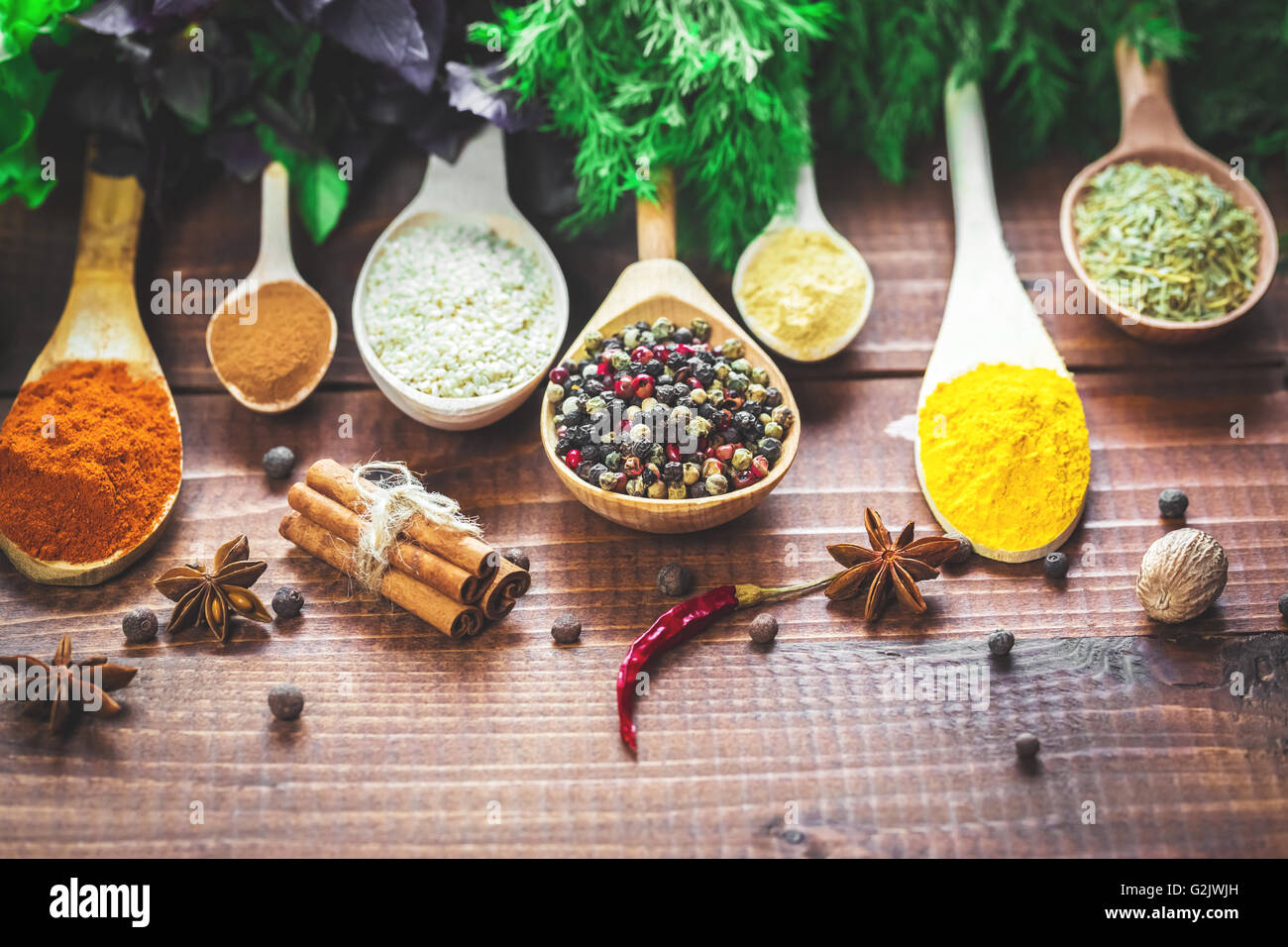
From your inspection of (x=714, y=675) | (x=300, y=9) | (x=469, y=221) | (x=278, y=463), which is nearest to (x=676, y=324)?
(x=469, y=221)

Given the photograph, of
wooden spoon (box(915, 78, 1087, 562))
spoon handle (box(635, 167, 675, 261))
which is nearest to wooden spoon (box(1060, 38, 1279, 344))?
wooden spoon (box(915, 78, 1087, 562))

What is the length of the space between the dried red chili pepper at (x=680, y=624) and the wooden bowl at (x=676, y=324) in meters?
0.14

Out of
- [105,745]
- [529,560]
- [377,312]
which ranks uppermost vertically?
[377,312]

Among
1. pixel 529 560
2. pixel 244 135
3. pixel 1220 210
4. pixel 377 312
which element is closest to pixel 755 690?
pixel 529 560

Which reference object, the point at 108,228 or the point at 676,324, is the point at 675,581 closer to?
the point at 676,324

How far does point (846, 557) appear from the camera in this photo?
1836mm

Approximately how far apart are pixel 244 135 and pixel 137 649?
3.63 feet

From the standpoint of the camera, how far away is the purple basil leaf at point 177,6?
1.95 meters

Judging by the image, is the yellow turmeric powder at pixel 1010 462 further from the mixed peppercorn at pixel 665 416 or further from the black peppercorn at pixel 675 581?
the black peppercorn at pixel 675 581

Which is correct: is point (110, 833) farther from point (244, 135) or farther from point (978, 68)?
point (978, 68)

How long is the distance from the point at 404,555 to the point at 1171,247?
162 centimetres

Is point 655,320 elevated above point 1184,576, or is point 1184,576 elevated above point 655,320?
point 655,320

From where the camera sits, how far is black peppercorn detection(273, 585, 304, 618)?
71.0 inches

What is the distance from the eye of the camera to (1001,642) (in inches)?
68.7
